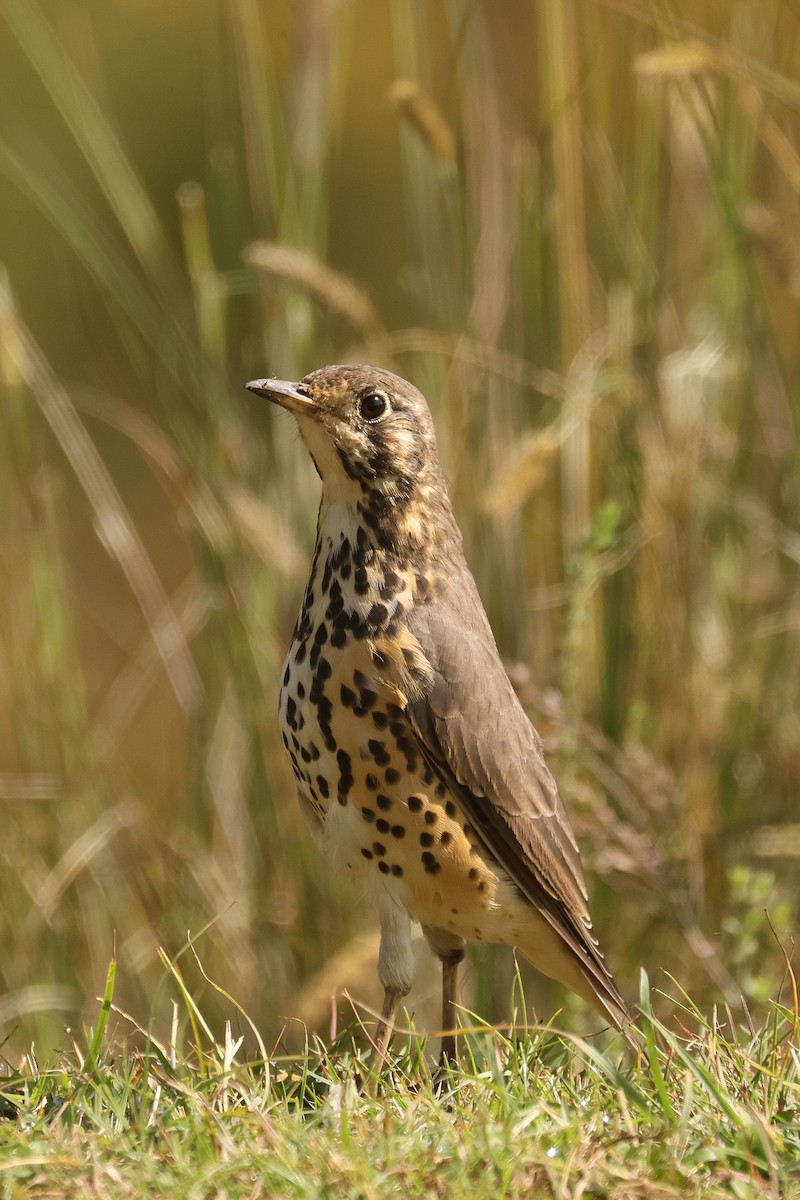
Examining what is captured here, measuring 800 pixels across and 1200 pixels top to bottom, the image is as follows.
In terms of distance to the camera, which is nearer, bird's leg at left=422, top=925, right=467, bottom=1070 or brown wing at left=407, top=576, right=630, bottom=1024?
brown wing at left=407, top=576, right=630, bottom=1024

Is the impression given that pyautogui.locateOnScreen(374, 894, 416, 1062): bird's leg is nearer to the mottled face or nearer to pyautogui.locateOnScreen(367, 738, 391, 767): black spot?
pyautogui.locateOnScreen(367, 738, 391, 767): black spot

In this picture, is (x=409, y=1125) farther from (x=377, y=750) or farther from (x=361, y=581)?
(x=361, y=581)

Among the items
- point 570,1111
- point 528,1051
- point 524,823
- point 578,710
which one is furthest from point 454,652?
point 578,710

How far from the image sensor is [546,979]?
557 cm

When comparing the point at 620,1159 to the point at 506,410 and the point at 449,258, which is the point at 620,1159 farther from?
the point at 449,258

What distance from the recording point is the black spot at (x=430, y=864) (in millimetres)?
3822

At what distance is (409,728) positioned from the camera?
3.78 meters

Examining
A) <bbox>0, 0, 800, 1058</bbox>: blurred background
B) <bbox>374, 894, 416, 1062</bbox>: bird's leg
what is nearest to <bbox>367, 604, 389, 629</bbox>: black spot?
<bbox>374, 894, 416, 1062</bbox>: bird's leg

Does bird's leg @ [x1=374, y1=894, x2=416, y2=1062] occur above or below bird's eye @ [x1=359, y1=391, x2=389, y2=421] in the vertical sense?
below

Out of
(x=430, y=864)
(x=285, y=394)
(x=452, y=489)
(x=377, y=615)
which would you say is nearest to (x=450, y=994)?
(x=430, y=864)

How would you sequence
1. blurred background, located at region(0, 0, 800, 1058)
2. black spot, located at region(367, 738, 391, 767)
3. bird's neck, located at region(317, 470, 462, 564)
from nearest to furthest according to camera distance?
black spot, located at region(367, 738, 391, 767) → bird's neck, located at region(317, 470, 462, 564) → blurred background, located at region(0, 0, 800, 1058)

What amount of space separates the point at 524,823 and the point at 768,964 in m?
1.92

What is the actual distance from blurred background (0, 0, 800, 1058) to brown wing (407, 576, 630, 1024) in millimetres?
1117

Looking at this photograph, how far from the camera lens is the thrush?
12.4 ft
